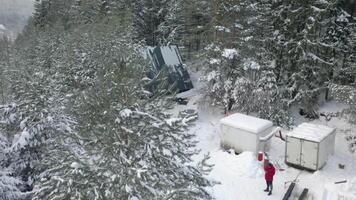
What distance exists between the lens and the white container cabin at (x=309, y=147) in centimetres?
1597

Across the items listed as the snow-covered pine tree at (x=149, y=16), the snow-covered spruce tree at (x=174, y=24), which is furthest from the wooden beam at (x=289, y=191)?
the snow-covered pine tree at (x=149, y=16)

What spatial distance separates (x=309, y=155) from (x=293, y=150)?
2.27 ft

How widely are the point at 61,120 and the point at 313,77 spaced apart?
1581 centimetres

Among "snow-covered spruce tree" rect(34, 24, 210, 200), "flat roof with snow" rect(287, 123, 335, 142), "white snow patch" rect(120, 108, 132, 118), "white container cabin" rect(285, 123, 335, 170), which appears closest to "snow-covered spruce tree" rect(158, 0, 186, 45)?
"flat roof with snow" rect(287, 123, 335, 142)

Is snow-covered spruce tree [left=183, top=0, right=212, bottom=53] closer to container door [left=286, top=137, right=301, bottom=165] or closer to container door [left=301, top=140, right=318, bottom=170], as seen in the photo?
container door [left=286, top=137, right=301, bottom=165]

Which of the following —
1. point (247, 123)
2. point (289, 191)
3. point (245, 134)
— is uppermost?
point (247, 123)

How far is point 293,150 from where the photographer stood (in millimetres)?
16469

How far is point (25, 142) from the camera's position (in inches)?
462

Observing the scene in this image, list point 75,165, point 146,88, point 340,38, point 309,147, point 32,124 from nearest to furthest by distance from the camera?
point 75,165
point 32,124
point 146,88
point 309,147
point 340,38

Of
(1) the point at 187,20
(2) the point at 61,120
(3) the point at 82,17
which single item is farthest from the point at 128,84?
(3) the point at 82,17

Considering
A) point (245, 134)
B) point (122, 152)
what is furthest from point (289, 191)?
point (122, 152)

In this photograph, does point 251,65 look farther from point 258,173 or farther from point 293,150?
point 258,173

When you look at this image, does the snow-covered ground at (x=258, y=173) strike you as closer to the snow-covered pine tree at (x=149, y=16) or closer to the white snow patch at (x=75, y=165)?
the white snow patch at (x=75, y=165)

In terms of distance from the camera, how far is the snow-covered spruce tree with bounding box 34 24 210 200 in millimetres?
8422
